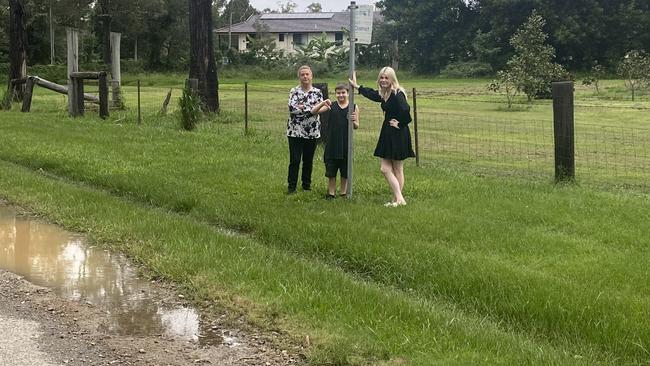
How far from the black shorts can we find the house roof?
80.2 meters

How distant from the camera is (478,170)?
1233 centimetres

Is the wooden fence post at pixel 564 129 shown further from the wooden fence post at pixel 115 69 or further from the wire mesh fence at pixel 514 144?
the wooden fence post at pixel 115 69

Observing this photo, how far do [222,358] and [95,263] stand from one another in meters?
2.65

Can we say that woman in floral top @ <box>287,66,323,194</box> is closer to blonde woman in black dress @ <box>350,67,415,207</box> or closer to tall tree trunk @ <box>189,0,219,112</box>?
blonde woman in black dress @ <box>350,67,415,207</box>

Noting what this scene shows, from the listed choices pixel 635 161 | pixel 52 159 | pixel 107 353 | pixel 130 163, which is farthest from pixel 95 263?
pixel 635 161

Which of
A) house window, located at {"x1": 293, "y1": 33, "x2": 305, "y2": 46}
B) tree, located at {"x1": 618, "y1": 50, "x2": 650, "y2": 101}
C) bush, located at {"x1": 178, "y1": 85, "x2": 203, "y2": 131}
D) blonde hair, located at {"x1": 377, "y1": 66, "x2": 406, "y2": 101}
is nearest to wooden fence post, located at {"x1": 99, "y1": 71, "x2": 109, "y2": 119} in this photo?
bush, located at {"x1": 178, "y1": 85, "x2": 203, "y2": 131}

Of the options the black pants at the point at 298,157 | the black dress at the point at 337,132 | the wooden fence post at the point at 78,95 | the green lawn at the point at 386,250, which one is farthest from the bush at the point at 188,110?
the black dress at the point at 337,132

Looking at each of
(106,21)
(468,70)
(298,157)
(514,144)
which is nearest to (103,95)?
(514,144)

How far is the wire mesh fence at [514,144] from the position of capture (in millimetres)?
12555

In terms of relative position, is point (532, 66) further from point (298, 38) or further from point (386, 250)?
point (298, 38)

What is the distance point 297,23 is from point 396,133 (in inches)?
3338

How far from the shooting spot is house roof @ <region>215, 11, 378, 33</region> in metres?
88.8

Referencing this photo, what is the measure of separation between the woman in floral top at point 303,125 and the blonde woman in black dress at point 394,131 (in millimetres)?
875

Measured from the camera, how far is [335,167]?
9102 mm
